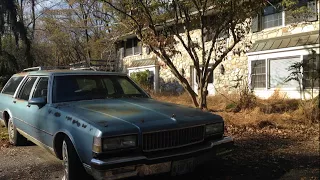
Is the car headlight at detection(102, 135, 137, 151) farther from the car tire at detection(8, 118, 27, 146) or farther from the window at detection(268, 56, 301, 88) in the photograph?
the window at detection(268, 56, 301, 88)

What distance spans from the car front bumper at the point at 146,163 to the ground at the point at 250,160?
0.87ft

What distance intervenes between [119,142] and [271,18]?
1195cm

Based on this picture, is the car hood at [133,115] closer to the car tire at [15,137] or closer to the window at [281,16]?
the car tire at [15,137]

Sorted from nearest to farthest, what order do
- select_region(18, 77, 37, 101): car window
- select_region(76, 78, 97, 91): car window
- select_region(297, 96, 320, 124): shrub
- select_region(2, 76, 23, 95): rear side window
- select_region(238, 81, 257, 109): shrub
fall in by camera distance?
select_region(76, 78, 97, 91): car window → select_region(18, 77, 37, 101): car window → select_region(2, 76, 23, 95): rear side window → select_region(297, 96, 320, 124): shrub → select_region(238, 81, 257, 109): shrub

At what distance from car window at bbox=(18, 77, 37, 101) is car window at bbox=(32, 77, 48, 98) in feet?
1.16

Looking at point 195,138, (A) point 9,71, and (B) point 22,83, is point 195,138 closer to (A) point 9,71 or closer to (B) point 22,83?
(B) point 22,83

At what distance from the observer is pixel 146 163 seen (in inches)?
144

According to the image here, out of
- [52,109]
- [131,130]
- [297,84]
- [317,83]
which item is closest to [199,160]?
[131,130]

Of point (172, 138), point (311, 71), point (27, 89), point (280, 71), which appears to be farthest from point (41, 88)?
point (280, 71)

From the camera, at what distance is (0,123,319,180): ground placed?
472 centimetres

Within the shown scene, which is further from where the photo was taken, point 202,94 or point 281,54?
point 281,54

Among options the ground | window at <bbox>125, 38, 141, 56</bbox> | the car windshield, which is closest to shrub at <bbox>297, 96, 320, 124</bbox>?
the ground

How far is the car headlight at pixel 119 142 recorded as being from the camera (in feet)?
11.8

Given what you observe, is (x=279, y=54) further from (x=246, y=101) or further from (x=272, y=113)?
(x=272, y=113)
